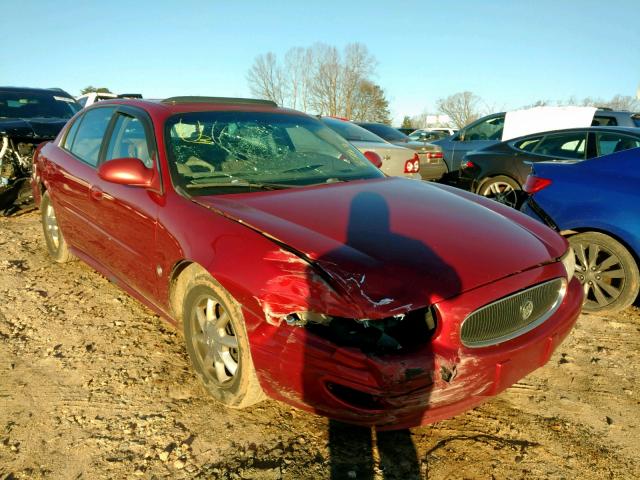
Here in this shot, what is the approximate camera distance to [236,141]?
3.25 m

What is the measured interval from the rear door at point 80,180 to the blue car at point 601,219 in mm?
3550

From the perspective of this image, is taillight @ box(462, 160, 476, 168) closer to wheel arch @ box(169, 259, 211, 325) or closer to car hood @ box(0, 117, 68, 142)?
wheel arch @ box(169, 259, 211, 325)

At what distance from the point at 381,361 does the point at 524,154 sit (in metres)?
6.00

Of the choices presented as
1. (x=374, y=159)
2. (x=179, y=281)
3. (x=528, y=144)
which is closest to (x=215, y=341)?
(x=179, y=281)

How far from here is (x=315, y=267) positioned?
2.06 metres

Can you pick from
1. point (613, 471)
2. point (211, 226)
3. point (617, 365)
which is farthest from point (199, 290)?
point (617, 365)

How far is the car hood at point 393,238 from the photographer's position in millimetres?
2008

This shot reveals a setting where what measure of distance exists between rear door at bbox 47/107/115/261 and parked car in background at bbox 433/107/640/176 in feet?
23.6

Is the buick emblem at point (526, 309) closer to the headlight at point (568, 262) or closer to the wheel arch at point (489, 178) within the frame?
the headlight at point (568, 262)

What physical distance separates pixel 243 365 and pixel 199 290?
0.48 metres

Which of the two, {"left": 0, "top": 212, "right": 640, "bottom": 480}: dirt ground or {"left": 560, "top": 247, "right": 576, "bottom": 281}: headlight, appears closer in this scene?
{"left": 0, "top": 212, "right": 640, "bottom": 480}: dirt ground

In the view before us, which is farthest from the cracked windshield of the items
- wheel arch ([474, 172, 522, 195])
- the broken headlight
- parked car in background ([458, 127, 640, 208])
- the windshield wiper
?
wheel arch ([474, 172, 522, 195])

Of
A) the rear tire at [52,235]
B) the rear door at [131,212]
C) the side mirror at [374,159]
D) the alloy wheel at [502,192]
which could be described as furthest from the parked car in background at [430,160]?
the rear door at [131,212]

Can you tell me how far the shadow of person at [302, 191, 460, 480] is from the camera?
6.22 feet
